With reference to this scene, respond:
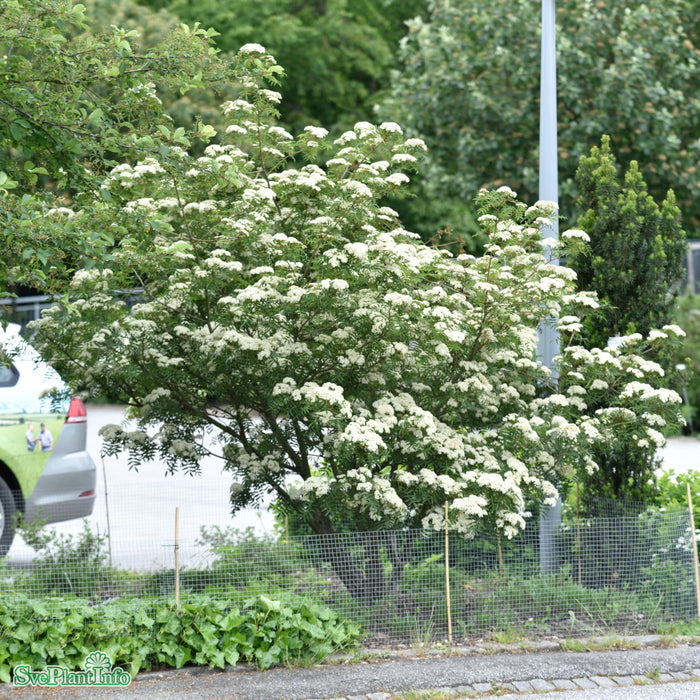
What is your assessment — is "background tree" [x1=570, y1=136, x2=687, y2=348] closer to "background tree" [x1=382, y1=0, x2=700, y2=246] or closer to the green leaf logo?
the green leaf logo

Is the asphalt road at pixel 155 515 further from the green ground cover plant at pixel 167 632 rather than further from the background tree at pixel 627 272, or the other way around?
the background tree at pixel 627 272

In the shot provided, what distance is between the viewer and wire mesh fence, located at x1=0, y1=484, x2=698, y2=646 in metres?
6.48

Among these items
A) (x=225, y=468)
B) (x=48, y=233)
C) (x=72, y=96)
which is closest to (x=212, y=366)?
(x=225, y=468)

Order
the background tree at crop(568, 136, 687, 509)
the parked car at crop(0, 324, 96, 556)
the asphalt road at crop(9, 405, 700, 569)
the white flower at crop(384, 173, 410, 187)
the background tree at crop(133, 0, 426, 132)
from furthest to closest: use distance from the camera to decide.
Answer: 1. the background tree at crop(133, 0, 426, 132)
2. the parked car at crop(0, 324, 96, 556)
3. the background tree at crop(568, 136, 687, 509)
4. the asphalt road at crop(9, 405, 700, 569)
5. the white flower at crop(384, 173, 410, 187)

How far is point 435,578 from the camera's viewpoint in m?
6.69

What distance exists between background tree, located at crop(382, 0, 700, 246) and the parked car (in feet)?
36.3

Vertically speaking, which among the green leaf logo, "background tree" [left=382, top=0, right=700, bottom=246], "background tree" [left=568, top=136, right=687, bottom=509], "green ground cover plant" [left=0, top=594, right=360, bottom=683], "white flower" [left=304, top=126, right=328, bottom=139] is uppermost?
"background tree" [left=382, top=0, right=700, bottom=246]

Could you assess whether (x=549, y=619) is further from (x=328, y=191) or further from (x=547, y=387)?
(x=328, y=191)

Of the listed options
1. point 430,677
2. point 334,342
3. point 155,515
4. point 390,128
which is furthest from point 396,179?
point 155,515

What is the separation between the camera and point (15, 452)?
831 cm

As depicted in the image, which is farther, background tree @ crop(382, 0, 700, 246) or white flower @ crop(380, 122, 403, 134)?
background tree @ crop(382, 0, 700, 246)

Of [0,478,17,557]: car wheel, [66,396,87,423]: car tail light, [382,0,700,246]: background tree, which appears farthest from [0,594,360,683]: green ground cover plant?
[382,0,700,246]: background tree

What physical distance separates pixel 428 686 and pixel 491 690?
40 cm

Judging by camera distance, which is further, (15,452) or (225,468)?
(15,452)
